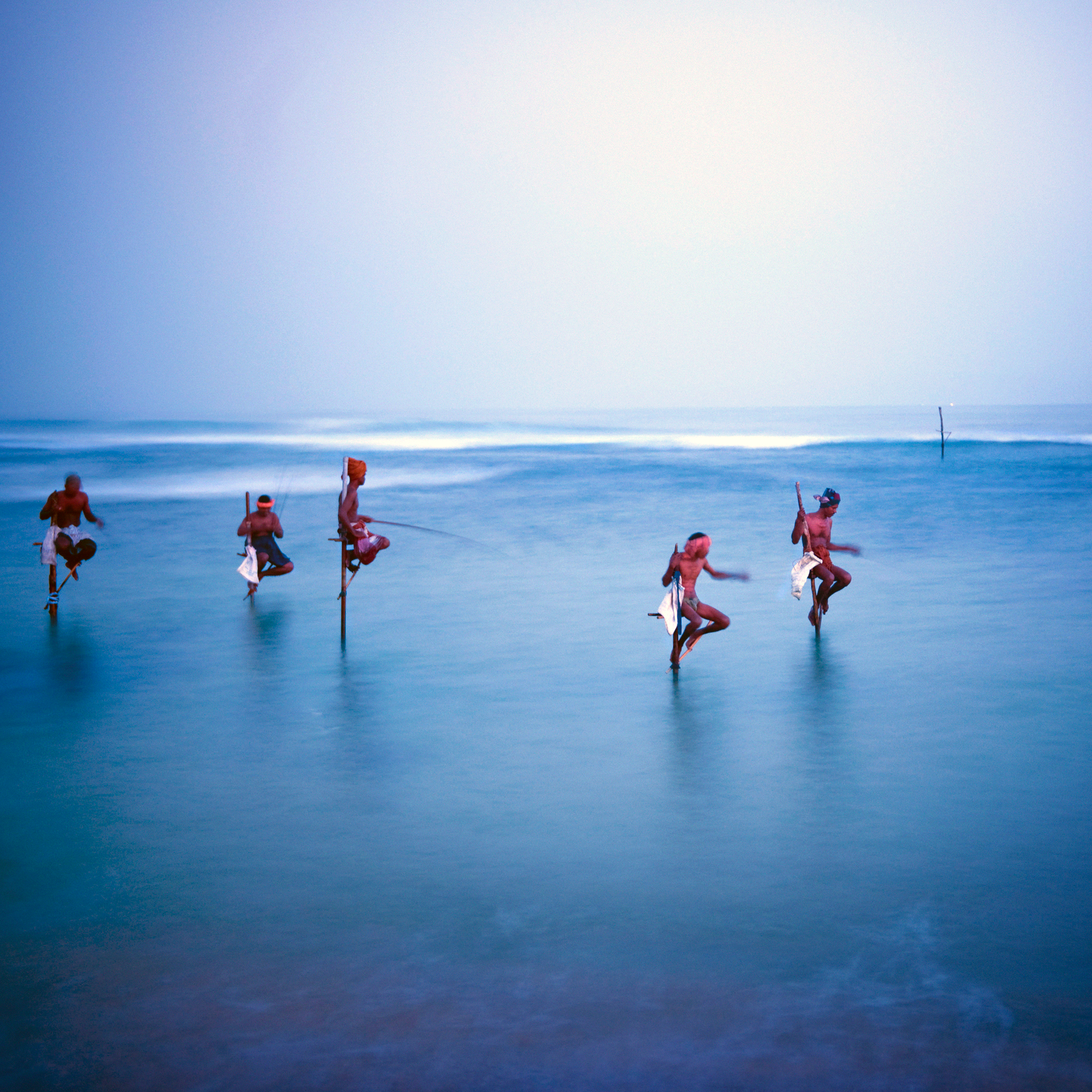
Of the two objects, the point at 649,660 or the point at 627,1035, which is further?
the point at 649,660

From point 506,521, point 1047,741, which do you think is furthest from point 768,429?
point 1047,741

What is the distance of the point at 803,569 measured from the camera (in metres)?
12.1

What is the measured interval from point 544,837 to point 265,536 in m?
8.85

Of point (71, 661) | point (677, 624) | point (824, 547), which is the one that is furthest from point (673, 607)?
point (71, 661)

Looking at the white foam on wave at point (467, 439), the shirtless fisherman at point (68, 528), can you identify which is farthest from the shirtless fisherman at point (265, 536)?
the white foam on wave at point (467, 439)

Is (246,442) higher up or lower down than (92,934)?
higher up

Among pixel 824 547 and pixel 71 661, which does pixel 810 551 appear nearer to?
pixel 824 547

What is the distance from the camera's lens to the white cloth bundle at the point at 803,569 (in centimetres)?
1201

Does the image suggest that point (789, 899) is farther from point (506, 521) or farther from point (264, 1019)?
point (506, 521)

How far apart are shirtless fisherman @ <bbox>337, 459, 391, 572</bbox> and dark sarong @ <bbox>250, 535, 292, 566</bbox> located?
1.77 meters

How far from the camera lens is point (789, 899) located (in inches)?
226

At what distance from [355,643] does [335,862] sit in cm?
583

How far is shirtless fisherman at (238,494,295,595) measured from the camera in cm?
1436

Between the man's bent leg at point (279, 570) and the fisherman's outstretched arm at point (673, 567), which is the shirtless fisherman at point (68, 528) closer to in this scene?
the man's bent leg at point (279, 570)
